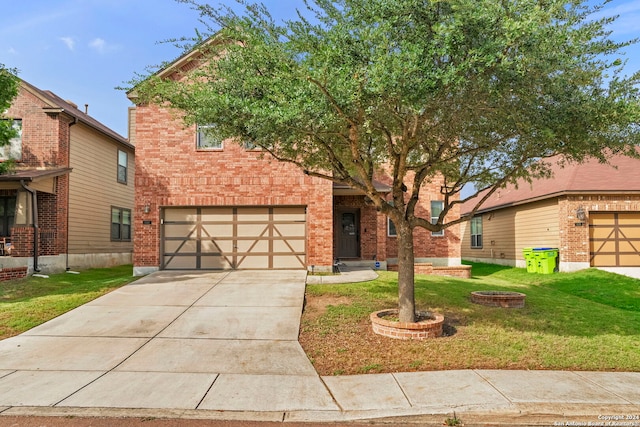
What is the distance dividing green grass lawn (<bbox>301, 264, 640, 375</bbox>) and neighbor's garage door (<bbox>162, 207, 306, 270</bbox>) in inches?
135

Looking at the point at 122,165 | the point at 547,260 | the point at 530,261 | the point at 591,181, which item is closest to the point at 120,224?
the point at 122,165

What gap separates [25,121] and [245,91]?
1314cm

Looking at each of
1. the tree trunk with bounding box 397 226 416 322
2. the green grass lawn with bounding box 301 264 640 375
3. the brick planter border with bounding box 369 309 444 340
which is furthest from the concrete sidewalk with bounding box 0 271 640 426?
the tree trunk with bounding box 397 226 416 322

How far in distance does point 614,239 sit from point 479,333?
40.3 ft

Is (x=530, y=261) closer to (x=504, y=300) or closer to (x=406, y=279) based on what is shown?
(x=504, y=300)

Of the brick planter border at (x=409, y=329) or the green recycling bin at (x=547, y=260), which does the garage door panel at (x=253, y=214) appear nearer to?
the brick planter border at (x=409, y=329)

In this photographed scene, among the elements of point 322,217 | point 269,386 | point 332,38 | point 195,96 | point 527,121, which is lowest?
point 269,386

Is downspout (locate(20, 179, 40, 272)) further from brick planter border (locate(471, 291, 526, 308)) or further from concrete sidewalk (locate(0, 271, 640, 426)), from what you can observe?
brick planter border (locate(471, 291, 526, 308))

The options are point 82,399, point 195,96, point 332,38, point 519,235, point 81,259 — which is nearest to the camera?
point 82,399

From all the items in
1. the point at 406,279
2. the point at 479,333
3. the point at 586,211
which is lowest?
the point at 479,333

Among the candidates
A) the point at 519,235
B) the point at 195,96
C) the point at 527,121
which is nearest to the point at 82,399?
the point at 195,96

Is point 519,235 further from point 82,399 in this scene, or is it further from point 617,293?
point 82,399

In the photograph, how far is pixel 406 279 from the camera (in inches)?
315

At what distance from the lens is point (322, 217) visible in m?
14.1
